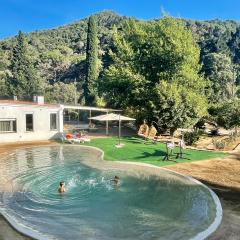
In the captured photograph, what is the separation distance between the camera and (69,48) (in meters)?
155

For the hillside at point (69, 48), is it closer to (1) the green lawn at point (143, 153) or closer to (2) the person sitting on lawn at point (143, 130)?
(2) the person sitting on lawn at point (143, 130)

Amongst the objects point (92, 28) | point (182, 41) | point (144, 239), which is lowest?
point (144, 239)

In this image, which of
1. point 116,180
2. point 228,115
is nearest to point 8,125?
point 116,180

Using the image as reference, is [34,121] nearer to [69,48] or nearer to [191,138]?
[191,138]

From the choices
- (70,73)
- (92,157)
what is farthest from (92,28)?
(92,157)

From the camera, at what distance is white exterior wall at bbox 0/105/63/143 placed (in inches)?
1382

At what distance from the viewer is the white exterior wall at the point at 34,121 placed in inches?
1382

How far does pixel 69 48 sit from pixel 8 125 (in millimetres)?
123820

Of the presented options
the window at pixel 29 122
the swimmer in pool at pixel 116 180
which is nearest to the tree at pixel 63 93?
the window at pixel 29 122

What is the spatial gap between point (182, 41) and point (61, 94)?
54.9 metres

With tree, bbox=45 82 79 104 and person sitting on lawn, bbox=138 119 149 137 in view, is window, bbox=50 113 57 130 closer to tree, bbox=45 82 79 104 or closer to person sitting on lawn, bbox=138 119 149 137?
person sitting on lawn, bbox=138 119 149 137

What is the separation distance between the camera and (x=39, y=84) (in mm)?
99750

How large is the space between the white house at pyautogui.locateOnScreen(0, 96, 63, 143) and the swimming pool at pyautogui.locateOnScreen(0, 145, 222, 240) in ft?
29.3

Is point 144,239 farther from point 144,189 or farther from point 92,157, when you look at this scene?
point 92,157
